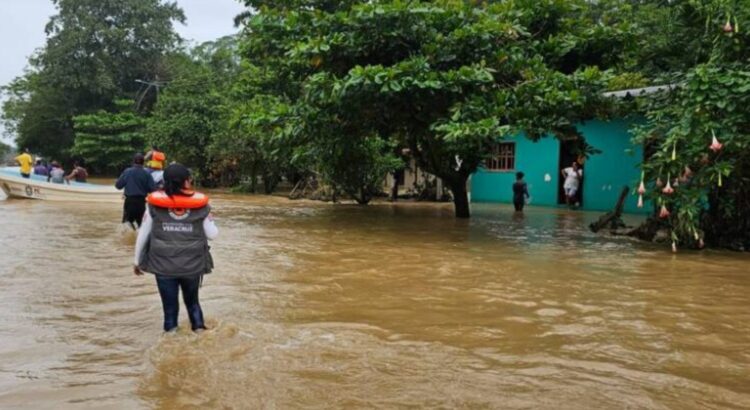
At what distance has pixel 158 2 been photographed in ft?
153

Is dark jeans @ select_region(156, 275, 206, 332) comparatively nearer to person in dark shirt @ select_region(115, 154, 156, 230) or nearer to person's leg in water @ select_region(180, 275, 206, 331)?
person's leg in water @ select_region(180, 275, 206, 331)

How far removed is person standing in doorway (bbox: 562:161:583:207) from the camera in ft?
61.1

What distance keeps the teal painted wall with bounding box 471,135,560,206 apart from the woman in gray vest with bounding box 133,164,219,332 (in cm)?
1646

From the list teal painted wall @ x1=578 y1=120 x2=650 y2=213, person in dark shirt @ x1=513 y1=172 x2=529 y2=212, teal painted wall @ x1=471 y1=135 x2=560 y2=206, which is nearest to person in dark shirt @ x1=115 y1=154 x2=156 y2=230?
person in dark shirt @ x1=513 y1=172 x2=529 y2=212

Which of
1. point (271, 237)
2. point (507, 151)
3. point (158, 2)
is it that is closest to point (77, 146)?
point (158, 2)

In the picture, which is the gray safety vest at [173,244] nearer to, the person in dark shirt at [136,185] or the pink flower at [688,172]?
the person in dark shirt at [136,185]

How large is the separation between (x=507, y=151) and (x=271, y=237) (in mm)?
12709

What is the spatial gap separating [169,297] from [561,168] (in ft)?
57.0

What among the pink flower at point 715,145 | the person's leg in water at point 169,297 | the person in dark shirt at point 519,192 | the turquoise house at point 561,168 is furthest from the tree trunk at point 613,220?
the person's leg in water at point 169,297

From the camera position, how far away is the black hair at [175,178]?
480 centimetres

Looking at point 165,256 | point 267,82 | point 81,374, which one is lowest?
point 81,374

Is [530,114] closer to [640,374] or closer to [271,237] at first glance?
[271,237]

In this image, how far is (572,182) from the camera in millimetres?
18672

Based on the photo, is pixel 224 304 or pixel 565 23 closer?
pixel 224 304
